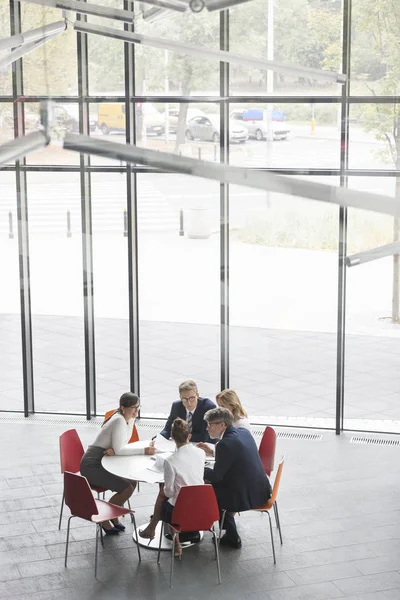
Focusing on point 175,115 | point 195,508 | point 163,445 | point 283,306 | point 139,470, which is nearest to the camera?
point 195,508

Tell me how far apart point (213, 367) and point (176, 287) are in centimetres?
101

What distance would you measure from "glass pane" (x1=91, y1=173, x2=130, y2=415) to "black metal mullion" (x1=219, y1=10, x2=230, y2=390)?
109 cm

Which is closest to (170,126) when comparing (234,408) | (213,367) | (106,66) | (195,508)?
(106,66)

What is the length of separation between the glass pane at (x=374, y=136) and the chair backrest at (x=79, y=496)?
470cm

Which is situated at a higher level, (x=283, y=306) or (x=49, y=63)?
(x=49, y=63)

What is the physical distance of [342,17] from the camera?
9.40 meters

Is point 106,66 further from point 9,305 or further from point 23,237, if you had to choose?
point 9,305

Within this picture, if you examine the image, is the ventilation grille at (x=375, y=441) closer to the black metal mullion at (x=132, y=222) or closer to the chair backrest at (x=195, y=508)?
the black metal mullion at (x=132, y=222)

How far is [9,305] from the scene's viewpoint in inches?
426

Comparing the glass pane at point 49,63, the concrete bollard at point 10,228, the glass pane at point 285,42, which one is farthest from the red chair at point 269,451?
the glass pane at point 49,63

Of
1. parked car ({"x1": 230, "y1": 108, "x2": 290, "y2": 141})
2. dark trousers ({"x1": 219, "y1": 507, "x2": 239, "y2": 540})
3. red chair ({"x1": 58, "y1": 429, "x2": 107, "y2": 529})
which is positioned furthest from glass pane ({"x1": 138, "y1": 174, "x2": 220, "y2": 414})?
dark trousers ({"x1": 219, "y1": 507, "x2": 239, "y2": 540})

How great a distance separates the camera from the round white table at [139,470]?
6.89 m

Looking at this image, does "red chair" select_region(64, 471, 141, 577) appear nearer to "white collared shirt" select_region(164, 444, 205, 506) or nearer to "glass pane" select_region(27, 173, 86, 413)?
"white collared shirt" select_region(164, 444, 205, 506)

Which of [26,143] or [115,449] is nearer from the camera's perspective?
[26,143]
